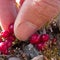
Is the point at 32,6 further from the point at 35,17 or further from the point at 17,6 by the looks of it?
the point at 17,6

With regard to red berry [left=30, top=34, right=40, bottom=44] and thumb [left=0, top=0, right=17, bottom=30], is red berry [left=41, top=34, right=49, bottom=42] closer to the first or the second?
red berry [left=30, top=34, right=40, bottom=44]

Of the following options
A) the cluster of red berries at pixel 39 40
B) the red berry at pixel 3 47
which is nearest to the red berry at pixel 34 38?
the cluster of red berries at pixel 39 40

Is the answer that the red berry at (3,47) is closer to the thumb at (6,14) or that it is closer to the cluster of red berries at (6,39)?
the cluster of red berries at (6,39)

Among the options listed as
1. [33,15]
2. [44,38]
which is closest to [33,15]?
[33,15]

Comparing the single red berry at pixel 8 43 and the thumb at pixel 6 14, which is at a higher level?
the thumb at pixel 6 14

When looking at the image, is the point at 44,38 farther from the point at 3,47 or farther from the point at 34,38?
the point at 3,47

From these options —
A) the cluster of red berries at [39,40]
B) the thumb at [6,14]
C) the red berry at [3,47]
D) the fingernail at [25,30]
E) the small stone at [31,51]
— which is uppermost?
the thumb at [6,14]
